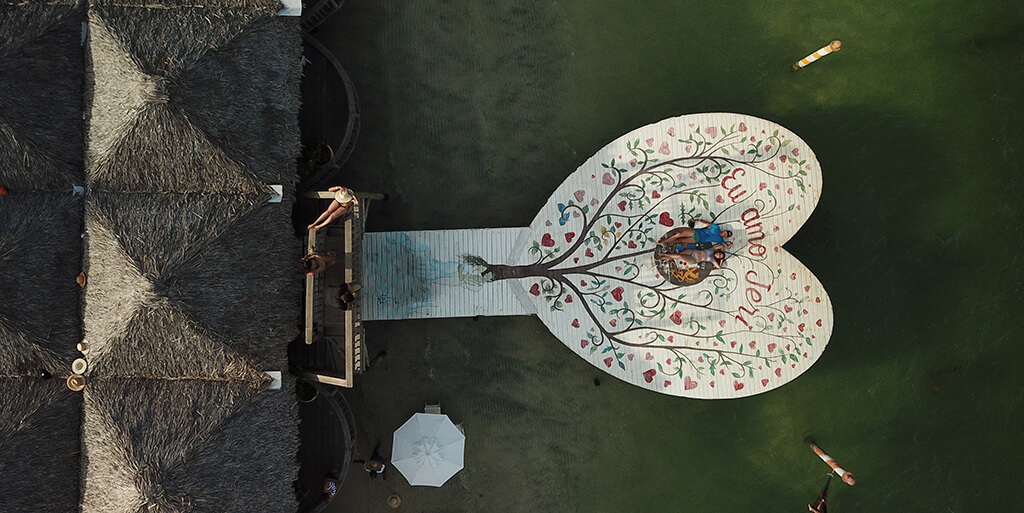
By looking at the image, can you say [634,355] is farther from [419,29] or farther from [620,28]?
[419,29]

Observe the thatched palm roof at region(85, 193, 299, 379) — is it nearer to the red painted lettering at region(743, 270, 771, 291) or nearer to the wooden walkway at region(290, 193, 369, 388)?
the wooden walkway at region(290, 193, 369, 388)

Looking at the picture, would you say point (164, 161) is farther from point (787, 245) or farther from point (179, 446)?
point (787, 245)

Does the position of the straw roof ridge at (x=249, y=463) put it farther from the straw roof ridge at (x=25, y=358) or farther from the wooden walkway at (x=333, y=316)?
the straw roof ridge at (x=25, y=358)

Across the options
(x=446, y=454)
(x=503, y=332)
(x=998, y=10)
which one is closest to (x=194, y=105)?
(x=503, y=332)

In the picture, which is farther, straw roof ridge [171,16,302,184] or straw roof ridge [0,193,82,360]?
straw roof ridge [171,16,302,184]

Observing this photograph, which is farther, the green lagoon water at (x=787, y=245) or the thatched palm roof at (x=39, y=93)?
the green lagoon water at (x=787, y=245)

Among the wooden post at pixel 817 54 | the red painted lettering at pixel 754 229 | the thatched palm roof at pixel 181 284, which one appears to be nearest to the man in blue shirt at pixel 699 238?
the red painted lettering at pixel 754 229

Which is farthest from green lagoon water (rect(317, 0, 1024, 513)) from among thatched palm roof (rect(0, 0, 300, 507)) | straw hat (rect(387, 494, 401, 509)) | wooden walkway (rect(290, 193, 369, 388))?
thatched palm roof (rect(0, 0, 300, 507))
